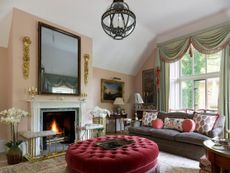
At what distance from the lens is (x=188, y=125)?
432cm

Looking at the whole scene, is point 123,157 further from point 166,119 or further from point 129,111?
point 129,111

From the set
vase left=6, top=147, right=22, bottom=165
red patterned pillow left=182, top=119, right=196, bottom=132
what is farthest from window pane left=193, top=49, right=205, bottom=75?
vase left=6, top=147, right=22, bottom=165

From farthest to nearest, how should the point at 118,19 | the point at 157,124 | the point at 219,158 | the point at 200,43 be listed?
the point at 200,43 < the point at 157,124 < the point at 118,19 < the point at 219,158

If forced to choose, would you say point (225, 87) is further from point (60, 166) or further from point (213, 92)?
point (60, 166)

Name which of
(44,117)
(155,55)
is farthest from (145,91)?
(44,117)

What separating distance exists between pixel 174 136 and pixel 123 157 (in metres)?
→ 2.24

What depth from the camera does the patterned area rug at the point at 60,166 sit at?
10.4 ft

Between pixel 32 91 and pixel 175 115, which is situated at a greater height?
pixel 32 91

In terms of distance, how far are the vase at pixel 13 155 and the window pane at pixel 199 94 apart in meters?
5.22

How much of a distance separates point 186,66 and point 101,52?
3031mm

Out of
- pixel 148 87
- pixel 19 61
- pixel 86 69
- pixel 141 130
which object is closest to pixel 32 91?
pixel 19 61

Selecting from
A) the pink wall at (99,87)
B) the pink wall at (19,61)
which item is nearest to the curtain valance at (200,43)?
the pink wall at (99,87)

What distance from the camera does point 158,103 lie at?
657cm

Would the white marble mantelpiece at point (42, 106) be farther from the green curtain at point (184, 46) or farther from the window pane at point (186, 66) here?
the window pane at point (186, 66)
